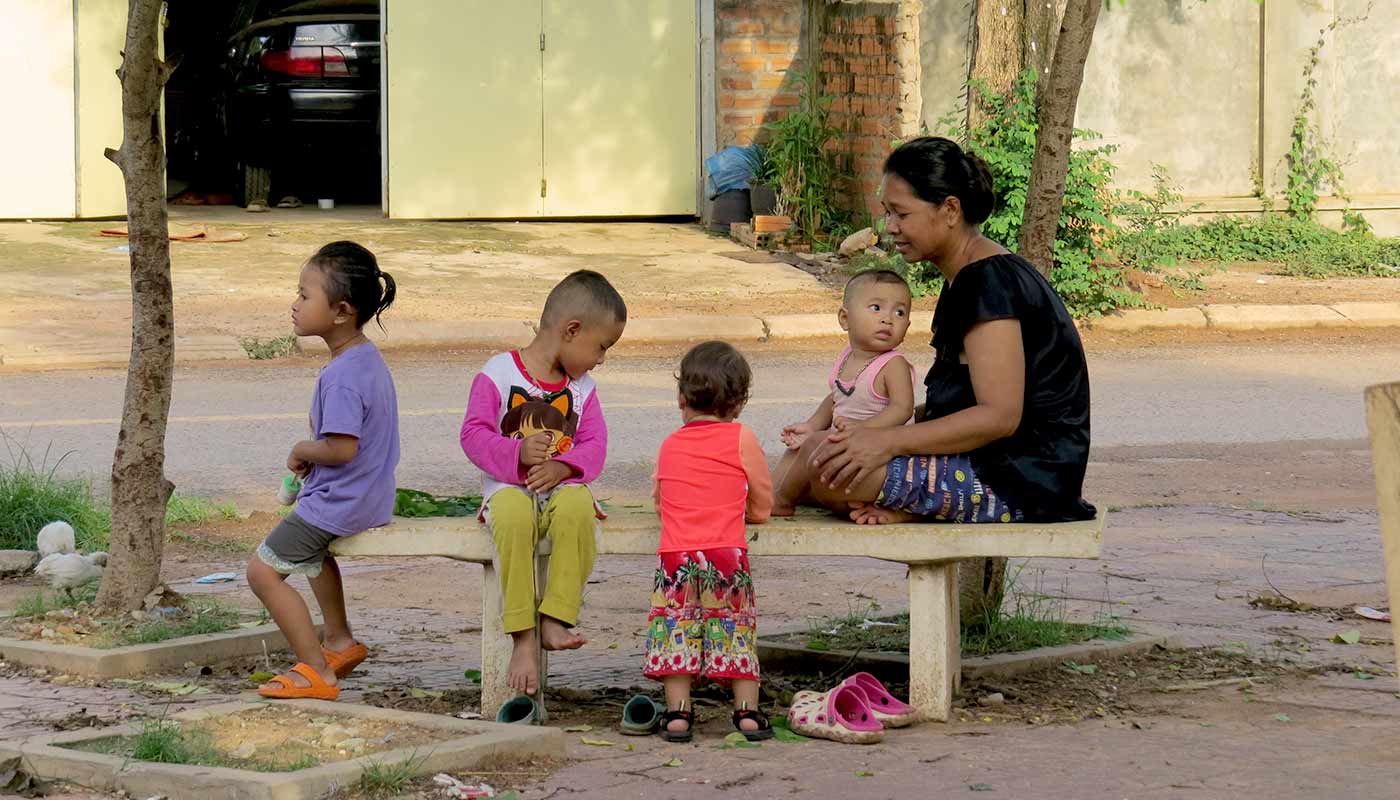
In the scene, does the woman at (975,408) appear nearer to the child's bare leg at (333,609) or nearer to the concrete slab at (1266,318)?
the child's bare leg at (333,609)

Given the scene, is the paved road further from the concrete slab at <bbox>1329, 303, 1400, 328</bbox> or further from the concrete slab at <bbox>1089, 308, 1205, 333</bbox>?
the concrete slab at <bbox>1329, 303, 1400, 328</bbox>

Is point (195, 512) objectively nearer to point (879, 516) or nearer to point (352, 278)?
point (352, 278)

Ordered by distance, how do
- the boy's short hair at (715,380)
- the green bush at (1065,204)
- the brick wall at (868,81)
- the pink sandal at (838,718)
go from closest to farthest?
the pink sandal at (838,718) < the boy's short hair at (715,380) < the green bush at (1065,204) < the brick wall at (868,81)

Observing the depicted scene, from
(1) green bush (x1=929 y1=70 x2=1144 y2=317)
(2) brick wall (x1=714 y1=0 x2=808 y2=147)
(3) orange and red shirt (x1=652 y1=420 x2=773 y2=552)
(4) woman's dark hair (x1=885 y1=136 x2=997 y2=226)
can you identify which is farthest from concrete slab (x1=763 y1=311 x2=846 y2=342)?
(3) orange and red shirt (x1=652 y1=420 x2=773 y2=552)

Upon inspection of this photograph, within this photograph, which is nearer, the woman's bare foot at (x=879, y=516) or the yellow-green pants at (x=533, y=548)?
the yellow-green pants at (x=533, y=548)

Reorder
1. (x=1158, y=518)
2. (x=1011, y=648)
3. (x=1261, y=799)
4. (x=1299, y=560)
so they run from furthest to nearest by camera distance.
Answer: (x=1158, y=518) → (x=1299, y=560) → (x=1011, y=648) → (x=1261, y=799)

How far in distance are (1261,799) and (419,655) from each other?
8.57ft

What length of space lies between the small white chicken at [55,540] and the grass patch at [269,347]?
5.23 metres

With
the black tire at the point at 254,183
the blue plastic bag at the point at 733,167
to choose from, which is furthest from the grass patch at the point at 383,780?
the black tire at the point at 254,183

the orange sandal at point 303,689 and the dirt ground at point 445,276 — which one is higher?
the dirt ground at point 445,276

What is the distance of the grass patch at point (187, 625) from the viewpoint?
212 inches

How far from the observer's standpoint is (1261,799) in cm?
397

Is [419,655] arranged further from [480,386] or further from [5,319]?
[5,319]

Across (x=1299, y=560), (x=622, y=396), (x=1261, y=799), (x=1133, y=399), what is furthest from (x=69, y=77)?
(x=1261, y=799)
